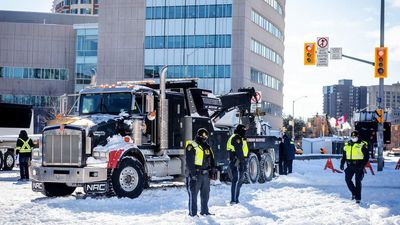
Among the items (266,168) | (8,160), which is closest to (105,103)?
(266,168)

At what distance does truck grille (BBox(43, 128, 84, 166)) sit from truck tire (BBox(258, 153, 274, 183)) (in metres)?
8.64

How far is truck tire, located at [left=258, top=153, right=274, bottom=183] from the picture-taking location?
21.4 metres

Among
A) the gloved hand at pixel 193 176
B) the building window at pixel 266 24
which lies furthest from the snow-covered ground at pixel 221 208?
the building window at pixel 266 24

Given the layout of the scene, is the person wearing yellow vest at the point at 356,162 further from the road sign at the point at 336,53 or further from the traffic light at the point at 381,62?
the road sign at the point at 336,53

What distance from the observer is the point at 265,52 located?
269 feet

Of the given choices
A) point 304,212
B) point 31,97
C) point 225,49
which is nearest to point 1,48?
point 31,97

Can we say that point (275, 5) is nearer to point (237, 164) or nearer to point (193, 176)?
point (237, 164)

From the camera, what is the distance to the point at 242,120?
72.3ft

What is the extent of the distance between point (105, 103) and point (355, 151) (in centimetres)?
698

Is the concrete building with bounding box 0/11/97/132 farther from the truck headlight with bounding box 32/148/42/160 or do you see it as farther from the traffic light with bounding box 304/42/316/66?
the truck headlight with bounding box 32/148/42/160

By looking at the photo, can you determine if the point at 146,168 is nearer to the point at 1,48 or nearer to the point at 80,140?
the point at 80,140

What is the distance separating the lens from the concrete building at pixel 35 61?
8644 centimetres

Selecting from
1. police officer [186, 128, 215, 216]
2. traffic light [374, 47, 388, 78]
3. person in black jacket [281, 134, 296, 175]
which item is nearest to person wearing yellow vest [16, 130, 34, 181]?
person in black jacket [281, 134, 296, 175]

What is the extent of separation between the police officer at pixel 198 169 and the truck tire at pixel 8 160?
18891mm
